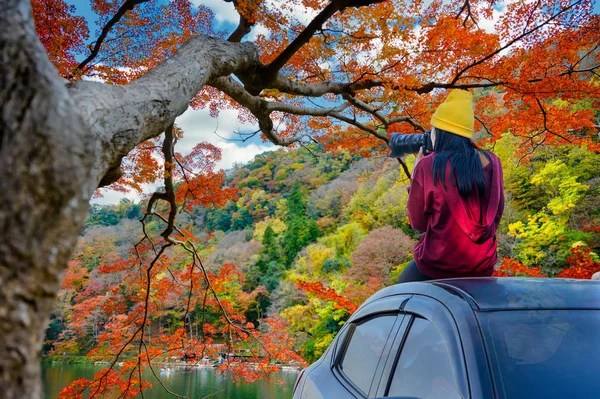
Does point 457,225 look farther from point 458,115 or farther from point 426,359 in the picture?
point 426,359

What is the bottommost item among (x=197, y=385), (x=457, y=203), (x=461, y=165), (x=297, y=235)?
(x=197, y=385)

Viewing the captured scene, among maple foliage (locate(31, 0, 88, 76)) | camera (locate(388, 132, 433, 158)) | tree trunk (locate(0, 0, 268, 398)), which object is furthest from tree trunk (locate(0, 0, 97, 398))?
maple foliage (locate(31, 0, 88, 76))

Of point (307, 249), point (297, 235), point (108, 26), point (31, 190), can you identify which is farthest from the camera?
point (297, 235)

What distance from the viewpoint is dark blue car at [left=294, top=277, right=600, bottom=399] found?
1.03 m

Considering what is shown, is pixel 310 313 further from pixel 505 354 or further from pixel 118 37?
pixel 505 354

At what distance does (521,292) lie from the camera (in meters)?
1.29

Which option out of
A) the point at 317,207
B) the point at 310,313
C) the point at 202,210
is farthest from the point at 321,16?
the point at 202,210

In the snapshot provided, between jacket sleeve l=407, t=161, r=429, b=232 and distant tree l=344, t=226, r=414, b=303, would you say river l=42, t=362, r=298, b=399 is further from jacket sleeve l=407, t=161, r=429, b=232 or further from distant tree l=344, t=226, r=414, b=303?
jacket sleeve l=407, t=161, r=429, b=232

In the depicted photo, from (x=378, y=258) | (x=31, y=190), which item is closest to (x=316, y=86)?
(x=31, y=190)

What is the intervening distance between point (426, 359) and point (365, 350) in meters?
0.48

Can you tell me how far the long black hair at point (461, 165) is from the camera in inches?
73.2

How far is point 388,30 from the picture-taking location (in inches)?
221

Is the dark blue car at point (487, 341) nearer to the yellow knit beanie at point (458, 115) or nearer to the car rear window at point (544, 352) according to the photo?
the car rear window at point (544, 352)

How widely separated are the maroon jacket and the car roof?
0.39m
